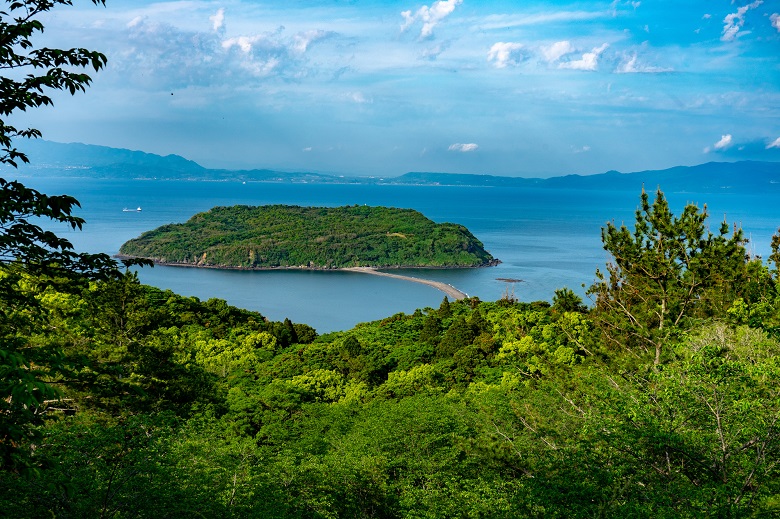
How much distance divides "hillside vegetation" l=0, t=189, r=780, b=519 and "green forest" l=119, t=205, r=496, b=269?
97.5 meters

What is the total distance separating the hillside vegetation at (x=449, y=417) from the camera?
27.7 feet

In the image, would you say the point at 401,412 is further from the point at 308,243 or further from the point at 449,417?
the point at 308,243

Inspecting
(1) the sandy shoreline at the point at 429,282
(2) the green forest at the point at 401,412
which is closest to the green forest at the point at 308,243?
(1) the sandy shoreline at the point at 429,282

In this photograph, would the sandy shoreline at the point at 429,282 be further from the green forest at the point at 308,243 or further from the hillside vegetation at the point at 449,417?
the hillside vegetation at the point at 449,417

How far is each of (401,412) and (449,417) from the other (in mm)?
1485

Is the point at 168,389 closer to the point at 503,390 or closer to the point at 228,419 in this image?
the point at 228,419

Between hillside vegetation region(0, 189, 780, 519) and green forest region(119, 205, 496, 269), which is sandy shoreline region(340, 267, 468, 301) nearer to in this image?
green forest region(119, 205, 496, 269)

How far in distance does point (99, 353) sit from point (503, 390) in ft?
44.0

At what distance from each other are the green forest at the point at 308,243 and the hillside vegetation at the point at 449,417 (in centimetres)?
9754

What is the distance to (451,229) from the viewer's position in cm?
13888

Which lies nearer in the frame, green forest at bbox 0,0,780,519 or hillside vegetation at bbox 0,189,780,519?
green forest at bbox 0,0,780,519

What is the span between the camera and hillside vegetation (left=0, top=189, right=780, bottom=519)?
8.45 metres

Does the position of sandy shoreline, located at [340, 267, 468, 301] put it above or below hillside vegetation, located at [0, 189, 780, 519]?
below

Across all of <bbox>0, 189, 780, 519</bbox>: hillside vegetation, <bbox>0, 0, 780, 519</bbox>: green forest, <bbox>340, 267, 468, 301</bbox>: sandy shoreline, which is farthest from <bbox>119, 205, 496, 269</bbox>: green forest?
<bbox>0, 0, 780, 519</bbox>: green forest
